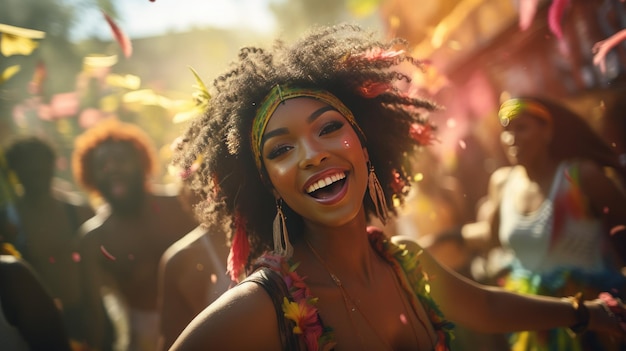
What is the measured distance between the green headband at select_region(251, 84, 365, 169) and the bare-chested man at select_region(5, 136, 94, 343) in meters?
2.71

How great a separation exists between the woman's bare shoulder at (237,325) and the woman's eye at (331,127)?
2.08ft

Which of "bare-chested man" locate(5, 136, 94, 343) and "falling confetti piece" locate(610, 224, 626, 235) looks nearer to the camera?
"falling confetti piece" locate(610, 224, 626, 235)

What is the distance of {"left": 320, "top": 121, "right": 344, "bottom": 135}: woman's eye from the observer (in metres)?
1.92

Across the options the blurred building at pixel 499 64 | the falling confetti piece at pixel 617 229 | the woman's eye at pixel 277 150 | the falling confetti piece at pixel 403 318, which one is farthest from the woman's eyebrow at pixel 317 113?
the falling confetti piece at pixel 617 229

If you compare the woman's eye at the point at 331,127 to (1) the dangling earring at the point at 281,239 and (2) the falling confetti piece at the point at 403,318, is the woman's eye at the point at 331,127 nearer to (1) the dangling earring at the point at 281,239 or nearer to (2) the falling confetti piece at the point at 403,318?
(1) the dangling earring at the point at 281,239

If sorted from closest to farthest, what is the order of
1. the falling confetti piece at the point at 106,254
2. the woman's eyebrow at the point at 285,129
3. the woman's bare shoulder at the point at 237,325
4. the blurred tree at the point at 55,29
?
the woman's bare shoulder at the point at 237,325
the woman's eyebrow at the point at 285,129
the falling confetti piece at the point at 106,254
the blurred tree at the point at 55,29

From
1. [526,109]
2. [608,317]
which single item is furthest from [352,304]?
[526,109]

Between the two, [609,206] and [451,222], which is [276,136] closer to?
[609,206]

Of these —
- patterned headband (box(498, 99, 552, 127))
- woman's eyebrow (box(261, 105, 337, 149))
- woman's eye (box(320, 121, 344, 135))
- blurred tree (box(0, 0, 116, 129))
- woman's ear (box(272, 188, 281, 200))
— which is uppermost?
blurred tree (box(0, 0, 116, 129))

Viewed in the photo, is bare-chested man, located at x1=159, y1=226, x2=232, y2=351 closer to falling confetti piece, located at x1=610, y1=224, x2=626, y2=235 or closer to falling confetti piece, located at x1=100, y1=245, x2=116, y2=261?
falling confetti piece, located at x1=100, y1=245, x2=116, y2=261

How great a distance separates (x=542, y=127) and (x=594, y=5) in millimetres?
782

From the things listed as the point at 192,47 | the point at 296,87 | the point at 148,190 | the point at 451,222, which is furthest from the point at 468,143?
the point at 192,47

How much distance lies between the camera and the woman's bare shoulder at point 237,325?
147 centimetres

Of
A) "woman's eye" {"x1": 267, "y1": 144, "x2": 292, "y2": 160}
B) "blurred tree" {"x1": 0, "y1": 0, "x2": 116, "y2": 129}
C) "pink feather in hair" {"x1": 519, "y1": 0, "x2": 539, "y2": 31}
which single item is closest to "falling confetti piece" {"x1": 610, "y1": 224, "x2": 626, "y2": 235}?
"pink feather in hair" {"x1": 519, "y1": 0, "x2": 539, "y2": 31}
